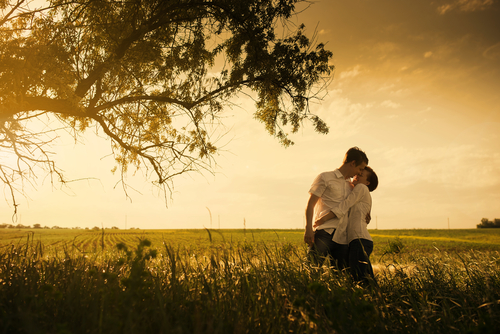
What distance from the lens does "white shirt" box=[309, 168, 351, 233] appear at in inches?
157

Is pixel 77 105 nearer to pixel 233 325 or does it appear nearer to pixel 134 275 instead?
pixel 134 275

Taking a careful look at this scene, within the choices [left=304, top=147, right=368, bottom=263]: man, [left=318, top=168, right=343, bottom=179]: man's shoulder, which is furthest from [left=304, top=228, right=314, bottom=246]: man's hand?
[left=318, top=168, right=343, bottom=179]: man's shoulder

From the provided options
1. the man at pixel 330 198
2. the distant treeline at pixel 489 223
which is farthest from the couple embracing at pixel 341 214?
the distant treeline at pixel 489 223

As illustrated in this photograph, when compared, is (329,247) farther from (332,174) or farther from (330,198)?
(332,174)

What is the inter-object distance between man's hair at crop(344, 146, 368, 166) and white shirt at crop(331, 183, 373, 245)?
0.41 m

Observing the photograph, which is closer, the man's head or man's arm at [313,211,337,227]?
man's arm at [313,211,337,227]

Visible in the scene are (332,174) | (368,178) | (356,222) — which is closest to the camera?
(356,222)

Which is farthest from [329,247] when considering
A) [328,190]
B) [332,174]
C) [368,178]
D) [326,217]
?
[368,178]

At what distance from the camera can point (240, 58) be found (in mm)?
6973

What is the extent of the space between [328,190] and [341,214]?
0.40 m

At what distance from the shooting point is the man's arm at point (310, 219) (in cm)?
385

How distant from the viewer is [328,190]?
13.3 feet

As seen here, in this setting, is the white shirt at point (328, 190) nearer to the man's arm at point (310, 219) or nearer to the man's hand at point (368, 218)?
the man's arm at point (310, 219)

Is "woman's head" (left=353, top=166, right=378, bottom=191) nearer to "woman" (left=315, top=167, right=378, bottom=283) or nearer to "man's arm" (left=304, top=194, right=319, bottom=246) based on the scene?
"woman" (left=315, top=167, right=378, bottom=283)
